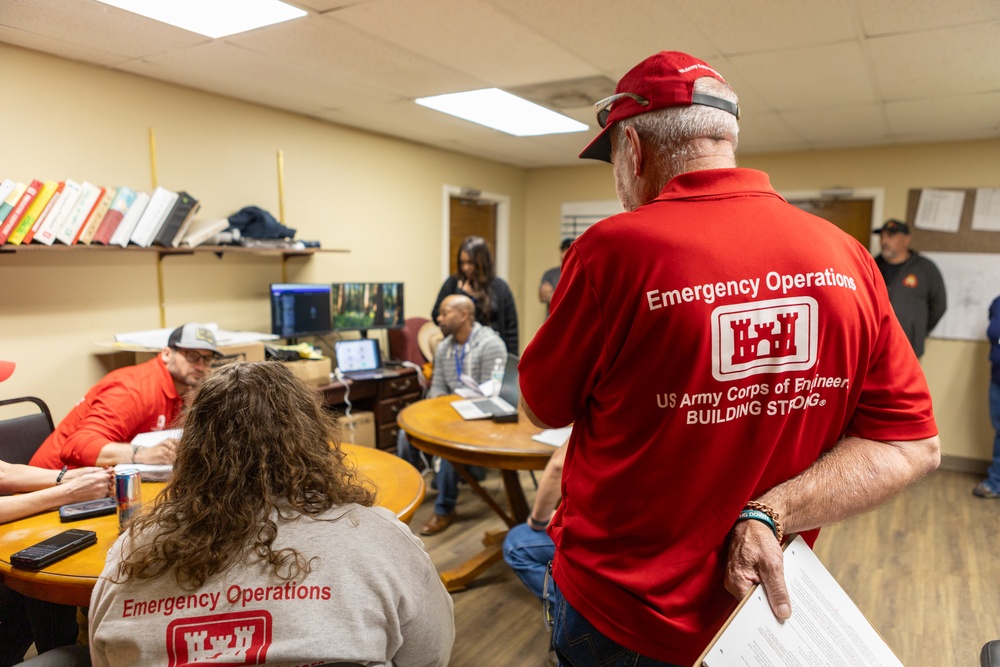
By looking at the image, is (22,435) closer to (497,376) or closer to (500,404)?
(500,404)

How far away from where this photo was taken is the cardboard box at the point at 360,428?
3992mm

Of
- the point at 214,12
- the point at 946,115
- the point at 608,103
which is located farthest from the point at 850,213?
the point at 608,103

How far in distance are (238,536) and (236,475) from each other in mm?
117

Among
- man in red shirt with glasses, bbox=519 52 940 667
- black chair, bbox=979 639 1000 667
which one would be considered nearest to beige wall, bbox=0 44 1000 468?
man in red shirt with glasses, bbox=519 52 940 667

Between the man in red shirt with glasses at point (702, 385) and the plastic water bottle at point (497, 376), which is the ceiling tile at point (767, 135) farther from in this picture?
the man in red shirt with glasses at point (702, 385)

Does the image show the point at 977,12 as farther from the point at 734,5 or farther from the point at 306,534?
the point at 306,534

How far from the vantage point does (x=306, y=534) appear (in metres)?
1.03

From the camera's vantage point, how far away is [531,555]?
2098mm

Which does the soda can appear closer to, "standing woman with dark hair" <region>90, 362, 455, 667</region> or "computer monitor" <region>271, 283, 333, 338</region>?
"standing woman with dark hair" <region>90, 362, 455, 667</region>

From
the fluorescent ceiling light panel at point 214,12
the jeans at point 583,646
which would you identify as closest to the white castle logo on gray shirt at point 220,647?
the jeans at point 583,646

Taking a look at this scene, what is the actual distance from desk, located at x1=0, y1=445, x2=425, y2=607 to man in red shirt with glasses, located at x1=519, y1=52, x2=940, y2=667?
83 cm

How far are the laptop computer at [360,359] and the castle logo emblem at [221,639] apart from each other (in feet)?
10.5

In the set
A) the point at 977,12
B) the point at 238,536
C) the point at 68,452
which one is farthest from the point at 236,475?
the point at 977,12

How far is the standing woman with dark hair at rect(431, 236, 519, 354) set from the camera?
422 cm
